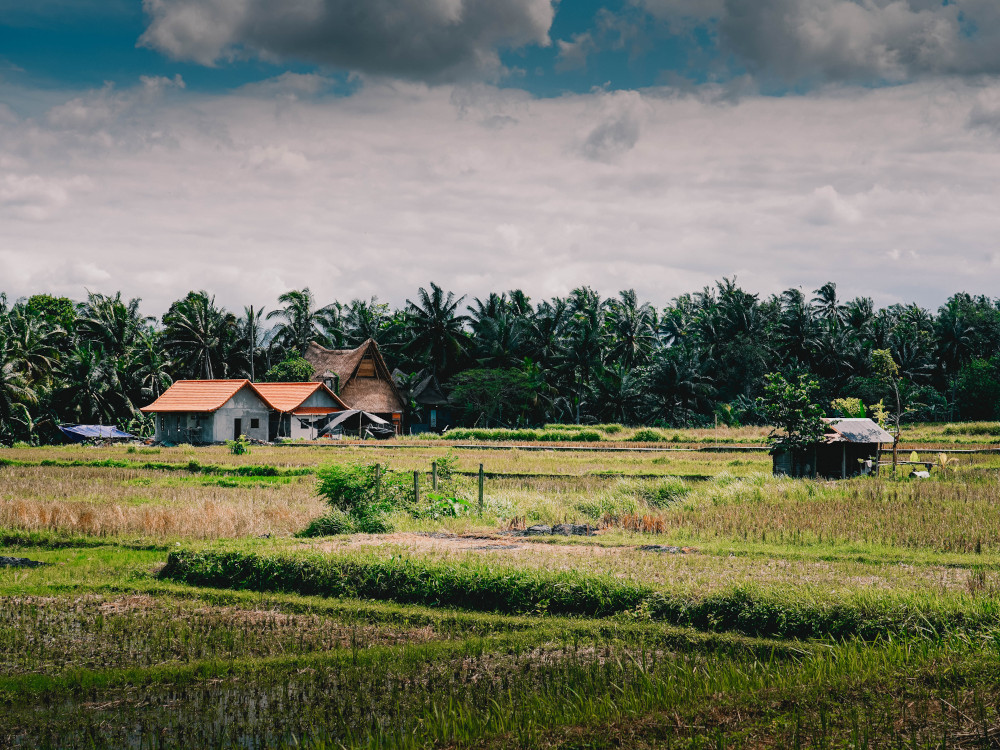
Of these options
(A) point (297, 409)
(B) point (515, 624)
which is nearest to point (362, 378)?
(A) point (297, 409)

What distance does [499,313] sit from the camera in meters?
60.6

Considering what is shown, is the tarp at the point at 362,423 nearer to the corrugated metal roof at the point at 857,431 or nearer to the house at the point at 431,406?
the house at the point at 431,406

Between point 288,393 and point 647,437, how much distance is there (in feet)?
69.4

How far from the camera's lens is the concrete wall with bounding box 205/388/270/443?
149 feet

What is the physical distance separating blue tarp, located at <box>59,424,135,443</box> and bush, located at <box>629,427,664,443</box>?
1080 inches

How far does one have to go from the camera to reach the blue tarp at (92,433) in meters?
45.2

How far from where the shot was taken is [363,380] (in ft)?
184

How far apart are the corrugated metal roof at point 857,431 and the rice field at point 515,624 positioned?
399 cm

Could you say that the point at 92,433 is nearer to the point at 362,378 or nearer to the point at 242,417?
the point at 242,417

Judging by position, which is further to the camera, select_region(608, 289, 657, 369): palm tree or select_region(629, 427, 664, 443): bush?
select_region(608, 289, 657, 369): palm tree

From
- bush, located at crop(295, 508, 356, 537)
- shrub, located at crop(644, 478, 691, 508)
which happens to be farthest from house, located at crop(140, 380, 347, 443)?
bush, located at crop(295, 508, 356, 537)

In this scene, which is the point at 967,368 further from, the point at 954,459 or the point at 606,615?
the point at 606,615

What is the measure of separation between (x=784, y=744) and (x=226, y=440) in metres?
43.7

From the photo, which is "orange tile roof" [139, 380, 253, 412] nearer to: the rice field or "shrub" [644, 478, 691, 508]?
the rice field
